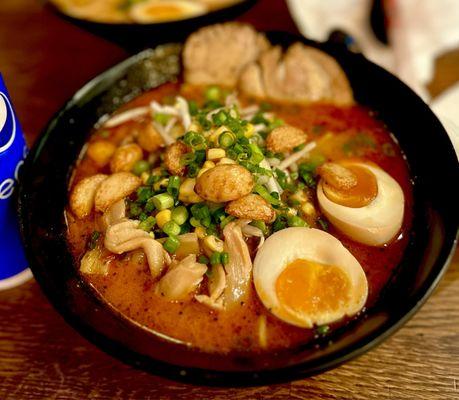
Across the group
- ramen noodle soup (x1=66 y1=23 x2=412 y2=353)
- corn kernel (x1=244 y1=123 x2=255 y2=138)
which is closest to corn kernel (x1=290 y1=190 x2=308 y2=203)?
ramen noodle soup (x1=66 y1=23 x2=412 y2=353)

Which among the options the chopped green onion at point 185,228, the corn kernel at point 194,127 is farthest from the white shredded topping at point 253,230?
the corn kernel at point 194,127

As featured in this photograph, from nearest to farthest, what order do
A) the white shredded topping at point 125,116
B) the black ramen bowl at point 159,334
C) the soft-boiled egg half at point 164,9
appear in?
the black ramen bowl at point 159,334, the white shredded topping at point 125,116, the soft-boiled egg half at point 164,9

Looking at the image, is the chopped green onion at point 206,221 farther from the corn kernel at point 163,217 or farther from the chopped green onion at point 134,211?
the chopped green onion at point 134,211

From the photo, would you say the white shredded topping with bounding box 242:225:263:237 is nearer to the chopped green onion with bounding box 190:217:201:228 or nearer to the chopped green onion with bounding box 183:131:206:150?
the chopped green onion with bounding box 190:217:201:228

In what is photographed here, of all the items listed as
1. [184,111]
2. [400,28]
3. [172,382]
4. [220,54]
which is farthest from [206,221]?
[400,28]

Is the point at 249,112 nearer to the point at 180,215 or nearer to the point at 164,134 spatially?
the point at 164,134
